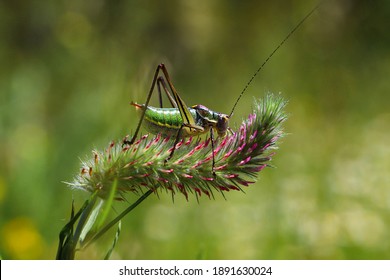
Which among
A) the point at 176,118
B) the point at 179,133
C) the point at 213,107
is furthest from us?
the point at 213,107

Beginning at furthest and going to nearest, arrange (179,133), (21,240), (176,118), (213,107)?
(213,107)
(21,240)
(176,118)
(179,133)

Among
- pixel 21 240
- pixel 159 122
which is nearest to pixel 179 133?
pixel 159 122

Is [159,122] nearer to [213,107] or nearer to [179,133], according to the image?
[179,133]

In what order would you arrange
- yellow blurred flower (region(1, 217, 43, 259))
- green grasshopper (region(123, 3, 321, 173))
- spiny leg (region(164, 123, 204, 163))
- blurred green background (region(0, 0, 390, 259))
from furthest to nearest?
blurred green background (region(0, 0, 390, 259)) < yellow blurred flower (region(1, 217, 43, 259)) < green grasshopper (region(123, 3, 321, 173)) < spiny leg (region(164, 123, 204, 163))

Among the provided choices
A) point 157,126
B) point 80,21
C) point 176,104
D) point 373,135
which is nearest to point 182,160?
point 157,126

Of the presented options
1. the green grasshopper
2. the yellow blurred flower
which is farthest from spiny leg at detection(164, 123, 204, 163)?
the yellow blurred flower

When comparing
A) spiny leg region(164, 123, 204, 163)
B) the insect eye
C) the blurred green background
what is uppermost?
the blurred green background

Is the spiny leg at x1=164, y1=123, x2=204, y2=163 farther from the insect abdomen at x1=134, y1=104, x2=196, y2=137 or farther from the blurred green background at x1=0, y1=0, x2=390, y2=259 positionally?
the blurred green background at x1=0, y1=0, x2=390, y2=259

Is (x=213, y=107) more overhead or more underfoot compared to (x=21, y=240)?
more overhead

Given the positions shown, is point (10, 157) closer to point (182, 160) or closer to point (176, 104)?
point (176, 104)
